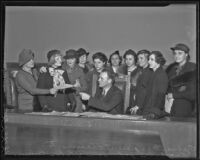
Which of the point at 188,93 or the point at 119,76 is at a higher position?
the point at 119,76

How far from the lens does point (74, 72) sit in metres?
3.22

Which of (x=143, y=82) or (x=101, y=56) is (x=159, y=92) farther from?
(x=101, y=56)

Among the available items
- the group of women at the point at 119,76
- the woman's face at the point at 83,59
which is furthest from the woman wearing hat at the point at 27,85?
the woman's face at the point at 83,59

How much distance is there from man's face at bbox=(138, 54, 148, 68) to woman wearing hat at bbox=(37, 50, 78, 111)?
23.3 inches

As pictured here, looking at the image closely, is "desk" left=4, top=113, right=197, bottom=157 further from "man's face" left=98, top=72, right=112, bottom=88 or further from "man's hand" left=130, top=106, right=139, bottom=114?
"man's face" left=98, top=72, right=112, bottom=88

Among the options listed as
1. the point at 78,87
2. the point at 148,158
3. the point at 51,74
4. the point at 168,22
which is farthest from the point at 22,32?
the point at 148,158

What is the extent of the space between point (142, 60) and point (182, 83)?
0.39m

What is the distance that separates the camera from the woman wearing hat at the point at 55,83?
3219 mm

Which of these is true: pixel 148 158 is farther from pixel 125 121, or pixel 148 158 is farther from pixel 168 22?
pixel 168 22

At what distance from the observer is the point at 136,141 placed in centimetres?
312

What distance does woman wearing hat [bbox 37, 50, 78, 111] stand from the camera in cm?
322

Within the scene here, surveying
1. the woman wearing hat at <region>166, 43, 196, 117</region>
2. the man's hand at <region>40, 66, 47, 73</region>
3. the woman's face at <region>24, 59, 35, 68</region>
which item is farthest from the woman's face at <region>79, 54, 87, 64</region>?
the woman wearing hat at <region>166, 43, 196, 117</region>

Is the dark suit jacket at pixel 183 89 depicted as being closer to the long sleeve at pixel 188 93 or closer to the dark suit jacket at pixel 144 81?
the long sleeve at pixel 188 93

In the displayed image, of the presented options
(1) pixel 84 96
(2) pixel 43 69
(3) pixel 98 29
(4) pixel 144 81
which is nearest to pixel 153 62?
(4) pixel 144 81
